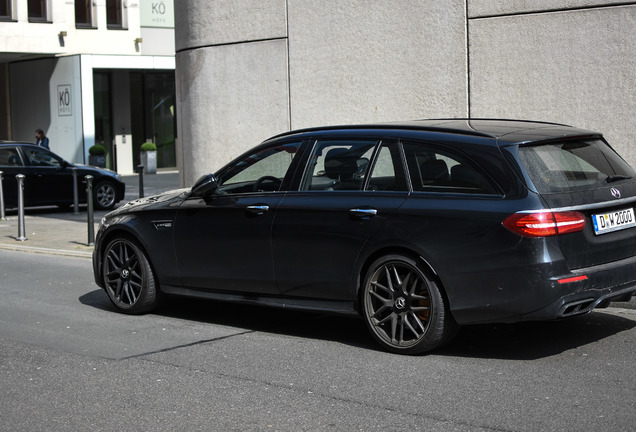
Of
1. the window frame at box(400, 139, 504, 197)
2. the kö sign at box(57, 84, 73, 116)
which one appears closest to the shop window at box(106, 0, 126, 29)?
the kö sign at box(57, 84, 73, 116)

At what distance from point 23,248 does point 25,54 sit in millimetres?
23972

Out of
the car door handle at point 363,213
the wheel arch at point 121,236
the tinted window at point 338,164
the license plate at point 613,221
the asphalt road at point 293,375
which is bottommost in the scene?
the asphalt road at point 293,375

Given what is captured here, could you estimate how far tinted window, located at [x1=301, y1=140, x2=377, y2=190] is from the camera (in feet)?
23.1

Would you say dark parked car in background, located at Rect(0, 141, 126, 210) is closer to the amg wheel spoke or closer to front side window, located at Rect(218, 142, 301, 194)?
front side window, located at Rect(218, 142, 301, 194)

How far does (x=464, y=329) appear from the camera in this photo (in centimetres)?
757

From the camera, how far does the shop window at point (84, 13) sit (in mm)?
36406

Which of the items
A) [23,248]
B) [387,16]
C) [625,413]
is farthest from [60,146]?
[625,413]

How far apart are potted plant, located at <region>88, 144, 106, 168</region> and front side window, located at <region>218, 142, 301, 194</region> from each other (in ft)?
89.2

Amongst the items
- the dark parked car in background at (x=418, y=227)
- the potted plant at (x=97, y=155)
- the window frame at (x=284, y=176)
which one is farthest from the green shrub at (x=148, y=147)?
the window frame at (x=284, y=176)

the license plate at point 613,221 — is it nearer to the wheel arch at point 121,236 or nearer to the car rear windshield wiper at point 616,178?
the car rear windshield wiper at point 616,178

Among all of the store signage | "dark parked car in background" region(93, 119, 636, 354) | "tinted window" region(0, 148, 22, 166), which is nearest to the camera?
"dark parked car in background" region(93, 119, 636, 354)

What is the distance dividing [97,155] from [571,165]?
96.0ft

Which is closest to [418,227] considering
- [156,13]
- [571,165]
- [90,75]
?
[571,165]

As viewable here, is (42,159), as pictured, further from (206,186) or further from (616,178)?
(616,178)
